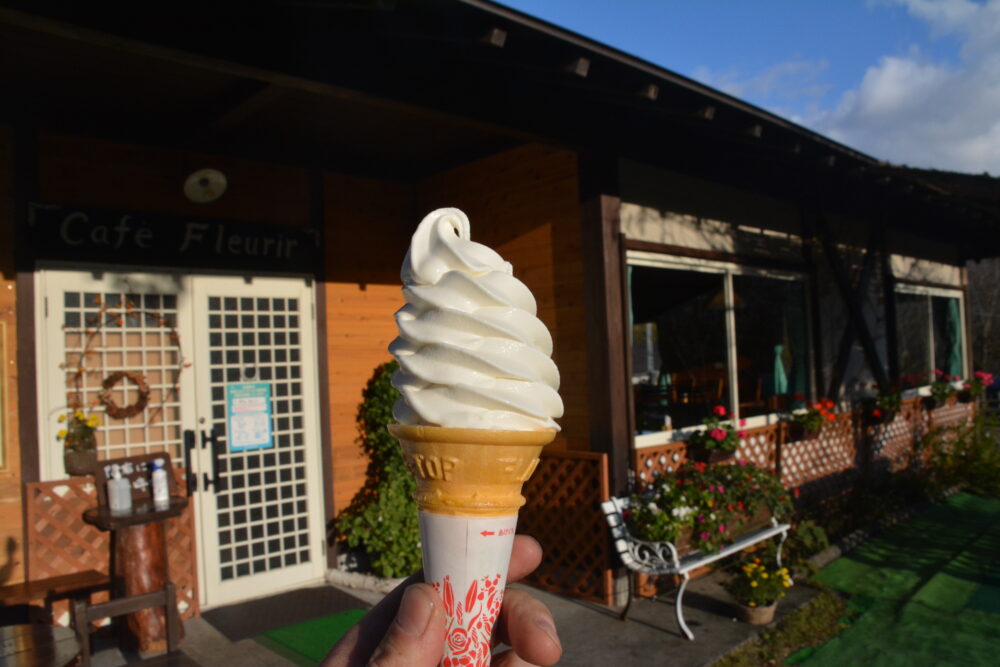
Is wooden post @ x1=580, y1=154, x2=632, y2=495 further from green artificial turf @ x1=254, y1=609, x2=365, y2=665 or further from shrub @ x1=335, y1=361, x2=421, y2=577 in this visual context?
green artificial turf @ x1=254, y1=609, x2=365, y2=665

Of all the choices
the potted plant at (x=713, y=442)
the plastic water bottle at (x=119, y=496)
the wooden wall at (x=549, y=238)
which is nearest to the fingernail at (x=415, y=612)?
the plastic water bottle at (x=119, y=496)

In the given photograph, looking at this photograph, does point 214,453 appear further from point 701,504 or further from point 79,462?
point 701,504

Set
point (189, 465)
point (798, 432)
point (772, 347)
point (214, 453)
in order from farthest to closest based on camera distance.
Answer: point (772, 347)
point (798, 432)
point (214, 453)
point (189, 465)

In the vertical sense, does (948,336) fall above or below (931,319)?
below

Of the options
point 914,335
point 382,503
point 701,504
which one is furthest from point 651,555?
point 914,335

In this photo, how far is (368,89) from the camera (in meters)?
4.18

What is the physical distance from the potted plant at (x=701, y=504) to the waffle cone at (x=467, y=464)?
3863mm

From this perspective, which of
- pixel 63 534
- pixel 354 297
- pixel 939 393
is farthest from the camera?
pixel 939 393

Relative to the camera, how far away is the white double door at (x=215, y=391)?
16.6 feet

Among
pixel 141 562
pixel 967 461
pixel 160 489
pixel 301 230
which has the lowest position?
pixel 967 461

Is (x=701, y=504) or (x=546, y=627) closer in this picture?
(x=546, y=627)

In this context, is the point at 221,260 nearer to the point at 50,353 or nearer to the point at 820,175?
the point at 50,353

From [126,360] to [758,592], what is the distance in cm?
522

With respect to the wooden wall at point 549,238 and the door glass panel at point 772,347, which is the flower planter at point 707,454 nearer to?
the wooden wall at point 549,238
